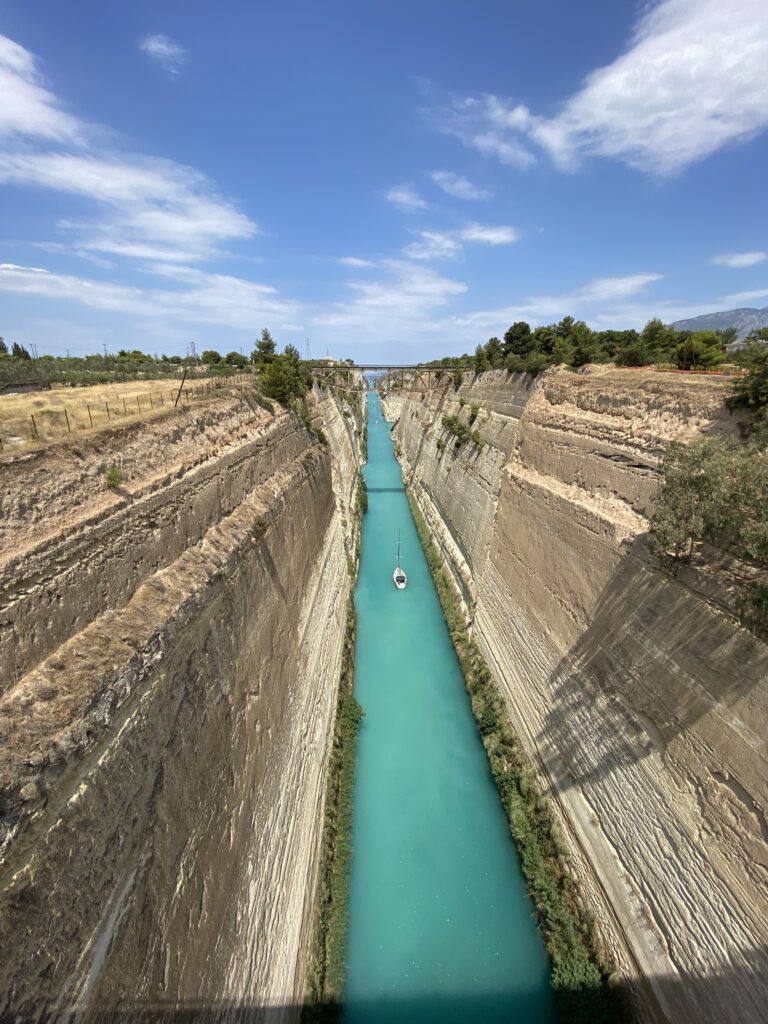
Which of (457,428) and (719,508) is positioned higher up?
(719,508)

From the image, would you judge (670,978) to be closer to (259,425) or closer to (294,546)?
(294,546)

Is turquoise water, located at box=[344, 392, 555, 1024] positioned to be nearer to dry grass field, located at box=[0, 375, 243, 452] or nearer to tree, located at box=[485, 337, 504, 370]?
dry grass field, located at box=[0, 375, 243, 452]

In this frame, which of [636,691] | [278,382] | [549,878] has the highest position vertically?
[278,382]

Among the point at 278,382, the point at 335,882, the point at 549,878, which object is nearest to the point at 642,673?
the point at 549,878

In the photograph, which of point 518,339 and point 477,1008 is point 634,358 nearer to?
point 518,339

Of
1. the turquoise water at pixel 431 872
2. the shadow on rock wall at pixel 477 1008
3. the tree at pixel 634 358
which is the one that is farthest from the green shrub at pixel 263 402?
the shadow on rock wall at pixel 477 1008

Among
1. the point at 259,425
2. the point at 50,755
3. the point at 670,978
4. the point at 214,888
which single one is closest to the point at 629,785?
the point at 670,978
